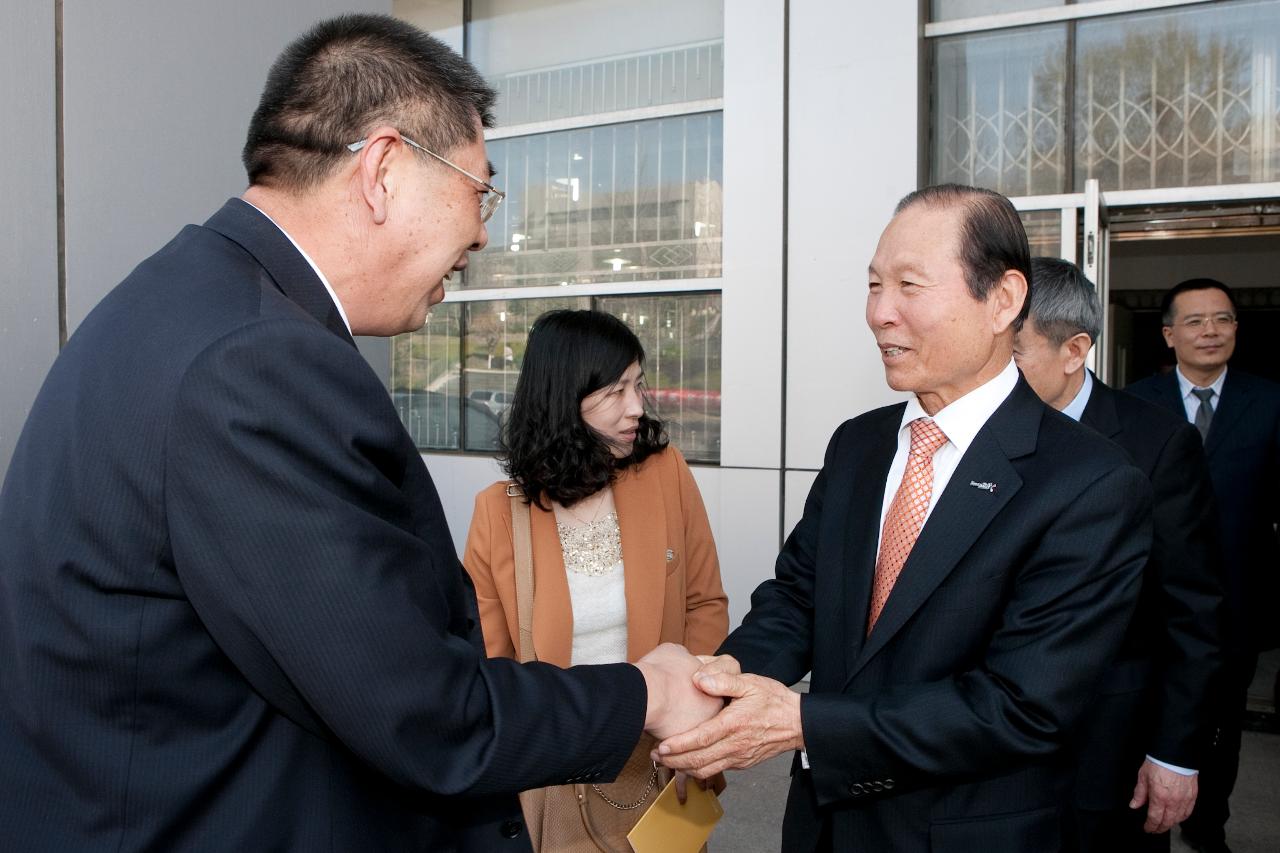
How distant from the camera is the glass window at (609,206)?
6.60 m

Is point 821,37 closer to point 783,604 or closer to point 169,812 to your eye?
point 783,604

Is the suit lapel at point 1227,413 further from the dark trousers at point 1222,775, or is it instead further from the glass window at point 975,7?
the glass window at point 975,7

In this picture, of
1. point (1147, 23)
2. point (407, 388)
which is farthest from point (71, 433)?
point (407, 388)

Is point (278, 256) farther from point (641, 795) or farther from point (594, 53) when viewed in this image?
point (594, 53)

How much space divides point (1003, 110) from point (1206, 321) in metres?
1.92

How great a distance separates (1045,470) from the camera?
5.70ft

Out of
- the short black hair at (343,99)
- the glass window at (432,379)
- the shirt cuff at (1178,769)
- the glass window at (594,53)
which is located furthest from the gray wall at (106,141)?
the glass window at (432,379)

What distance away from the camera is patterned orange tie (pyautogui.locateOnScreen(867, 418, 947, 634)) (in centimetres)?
188

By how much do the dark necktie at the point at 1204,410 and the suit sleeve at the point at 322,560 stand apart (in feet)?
14.3

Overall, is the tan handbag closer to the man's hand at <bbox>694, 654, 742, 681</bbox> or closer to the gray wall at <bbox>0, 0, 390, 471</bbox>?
the man's hand at <bbox>694, 654, 742, 681</bbox>

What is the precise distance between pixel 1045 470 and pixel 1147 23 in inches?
191

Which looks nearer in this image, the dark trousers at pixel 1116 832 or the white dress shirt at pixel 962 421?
the white dress shirt at pixel 962 421

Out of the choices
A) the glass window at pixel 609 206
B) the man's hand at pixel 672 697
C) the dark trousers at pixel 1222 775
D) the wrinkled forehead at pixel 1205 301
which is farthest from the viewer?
the glass window at pixel 609 206

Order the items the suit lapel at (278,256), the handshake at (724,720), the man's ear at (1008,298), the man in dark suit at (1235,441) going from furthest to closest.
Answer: the man in dark suit at (1235,441) < the man's ear at (1008,298) < the handshake at (724,720) < the suit lapel at (278,256)
